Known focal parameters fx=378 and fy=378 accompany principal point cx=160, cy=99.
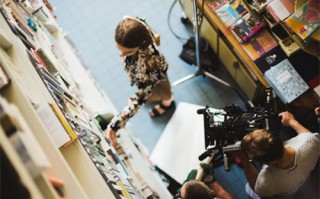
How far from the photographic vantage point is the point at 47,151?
162 centimetres

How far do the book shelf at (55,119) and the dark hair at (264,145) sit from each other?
858mm

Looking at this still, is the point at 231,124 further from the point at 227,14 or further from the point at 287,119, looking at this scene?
the point at 227,14

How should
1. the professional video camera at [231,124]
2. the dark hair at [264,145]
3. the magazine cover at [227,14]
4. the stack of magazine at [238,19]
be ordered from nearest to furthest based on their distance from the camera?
the dark hair at [264,145] → the professional video camera at [231,124] → the stack of magazine at [238,19] → the magazine cover at [227,14]

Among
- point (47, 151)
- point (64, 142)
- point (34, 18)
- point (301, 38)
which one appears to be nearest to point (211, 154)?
point (301, 38)

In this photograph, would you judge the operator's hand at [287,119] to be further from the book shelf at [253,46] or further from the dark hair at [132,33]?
the dark hair at [132,33]

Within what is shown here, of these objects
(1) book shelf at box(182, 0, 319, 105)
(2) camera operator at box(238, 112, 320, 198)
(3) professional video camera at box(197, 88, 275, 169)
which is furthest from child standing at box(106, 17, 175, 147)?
(2) camera operator at box(238, 112, 320, 198)

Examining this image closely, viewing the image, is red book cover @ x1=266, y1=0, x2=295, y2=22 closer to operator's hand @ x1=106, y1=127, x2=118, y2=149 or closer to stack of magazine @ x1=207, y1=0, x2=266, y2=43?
stack of magazine @ x1=207, y1=0, x2=266, y2=43

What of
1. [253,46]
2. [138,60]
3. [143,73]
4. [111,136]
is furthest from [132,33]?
[253,46]

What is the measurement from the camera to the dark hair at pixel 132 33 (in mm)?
2885

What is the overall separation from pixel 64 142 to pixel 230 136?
4.54 ft

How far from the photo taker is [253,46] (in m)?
3.37

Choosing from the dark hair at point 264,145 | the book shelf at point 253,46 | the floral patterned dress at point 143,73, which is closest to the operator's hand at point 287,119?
the book shelf at point 253,46

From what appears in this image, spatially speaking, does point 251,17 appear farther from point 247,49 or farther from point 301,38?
point 301,38

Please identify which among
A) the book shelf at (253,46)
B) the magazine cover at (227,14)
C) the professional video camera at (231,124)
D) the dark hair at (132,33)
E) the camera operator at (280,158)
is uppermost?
the dark hair at (132,33)
